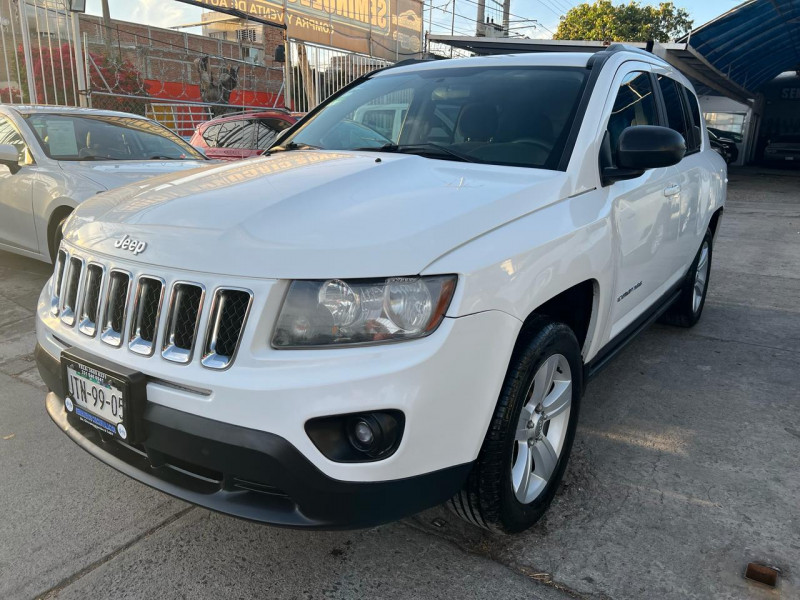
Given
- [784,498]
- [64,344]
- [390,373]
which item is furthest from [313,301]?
[784,498]

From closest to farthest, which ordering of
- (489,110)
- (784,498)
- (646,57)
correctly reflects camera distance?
(784,498), (489,110), (646,57)

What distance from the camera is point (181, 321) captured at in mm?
1915

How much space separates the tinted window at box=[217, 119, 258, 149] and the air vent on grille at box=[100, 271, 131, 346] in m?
8.01

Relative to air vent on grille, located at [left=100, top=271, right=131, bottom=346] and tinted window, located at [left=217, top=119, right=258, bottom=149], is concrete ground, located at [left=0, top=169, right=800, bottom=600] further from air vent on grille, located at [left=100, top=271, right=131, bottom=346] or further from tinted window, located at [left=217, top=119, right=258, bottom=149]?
tinted window, located at [left=217, top=119, right=258, bottom=149]

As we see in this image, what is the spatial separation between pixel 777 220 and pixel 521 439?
1089cm

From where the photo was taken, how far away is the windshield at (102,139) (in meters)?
5.71

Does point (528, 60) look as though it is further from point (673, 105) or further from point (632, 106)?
point (673, 105)

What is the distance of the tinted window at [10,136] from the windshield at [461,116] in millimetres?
3404

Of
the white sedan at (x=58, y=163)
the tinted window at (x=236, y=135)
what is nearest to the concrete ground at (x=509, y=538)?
the white sedan at (x=58, y=163)

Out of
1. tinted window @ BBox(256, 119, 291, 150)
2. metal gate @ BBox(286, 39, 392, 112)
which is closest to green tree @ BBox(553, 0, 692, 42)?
metal gate @ BBox(286, 39, 392, 112)

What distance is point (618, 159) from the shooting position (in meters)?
2.70

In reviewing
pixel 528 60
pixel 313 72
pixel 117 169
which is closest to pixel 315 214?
pixel 528 60

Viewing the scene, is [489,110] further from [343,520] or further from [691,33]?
[691,33]

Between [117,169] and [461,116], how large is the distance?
351cm
